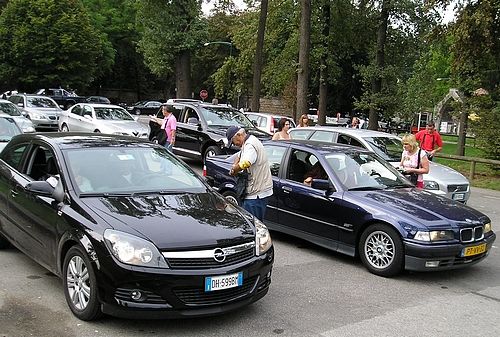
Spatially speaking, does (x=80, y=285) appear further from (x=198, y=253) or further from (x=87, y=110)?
(x=87, y=110)

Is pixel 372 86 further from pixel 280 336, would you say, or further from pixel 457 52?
pixel 280 336

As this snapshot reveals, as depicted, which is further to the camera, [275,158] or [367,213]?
[275,158]

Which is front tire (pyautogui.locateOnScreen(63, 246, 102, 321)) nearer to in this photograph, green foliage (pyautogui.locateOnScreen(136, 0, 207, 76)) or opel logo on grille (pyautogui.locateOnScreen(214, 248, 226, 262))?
opel logo on grille (pyautogui.locateOnScreen(214, 248, 226, 262))

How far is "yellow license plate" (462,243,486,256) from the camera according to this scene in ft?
21.3

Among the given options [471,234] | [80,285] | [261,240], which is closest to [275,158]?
[471,234]

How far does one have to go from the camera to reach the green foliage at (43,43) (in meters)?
46.1

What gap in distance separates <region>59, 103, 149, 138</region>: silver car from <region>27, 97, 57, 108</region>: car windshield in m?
4.78

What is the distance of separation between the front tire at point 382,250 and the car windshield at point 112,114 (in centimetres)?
1368

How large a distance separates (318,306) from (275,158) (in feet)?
10.7

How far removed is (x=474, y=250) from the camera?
6.59 m

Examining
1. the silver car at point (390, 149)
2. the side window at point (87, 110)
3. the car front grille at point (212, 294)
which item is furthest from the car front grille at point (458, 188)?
the side window at point (87, 110)

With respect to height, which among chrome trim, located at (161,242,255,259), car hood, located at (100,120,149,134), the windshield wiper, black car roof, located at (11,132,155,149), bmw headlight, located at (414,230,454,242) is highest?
black car roof, located at (11,132,155,149)

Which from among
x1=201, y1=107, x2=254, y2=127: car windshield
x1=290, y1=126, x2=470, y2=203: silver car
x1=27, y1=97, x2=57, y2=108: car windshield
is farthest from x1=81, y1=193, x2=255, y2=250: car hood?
x1=27, y1=97, x2=57, y2=108: car windshield

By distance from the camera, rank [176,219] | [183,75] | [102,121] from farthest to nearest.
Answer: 1. [183,75]
2. [102,121]
3. [176,219]
